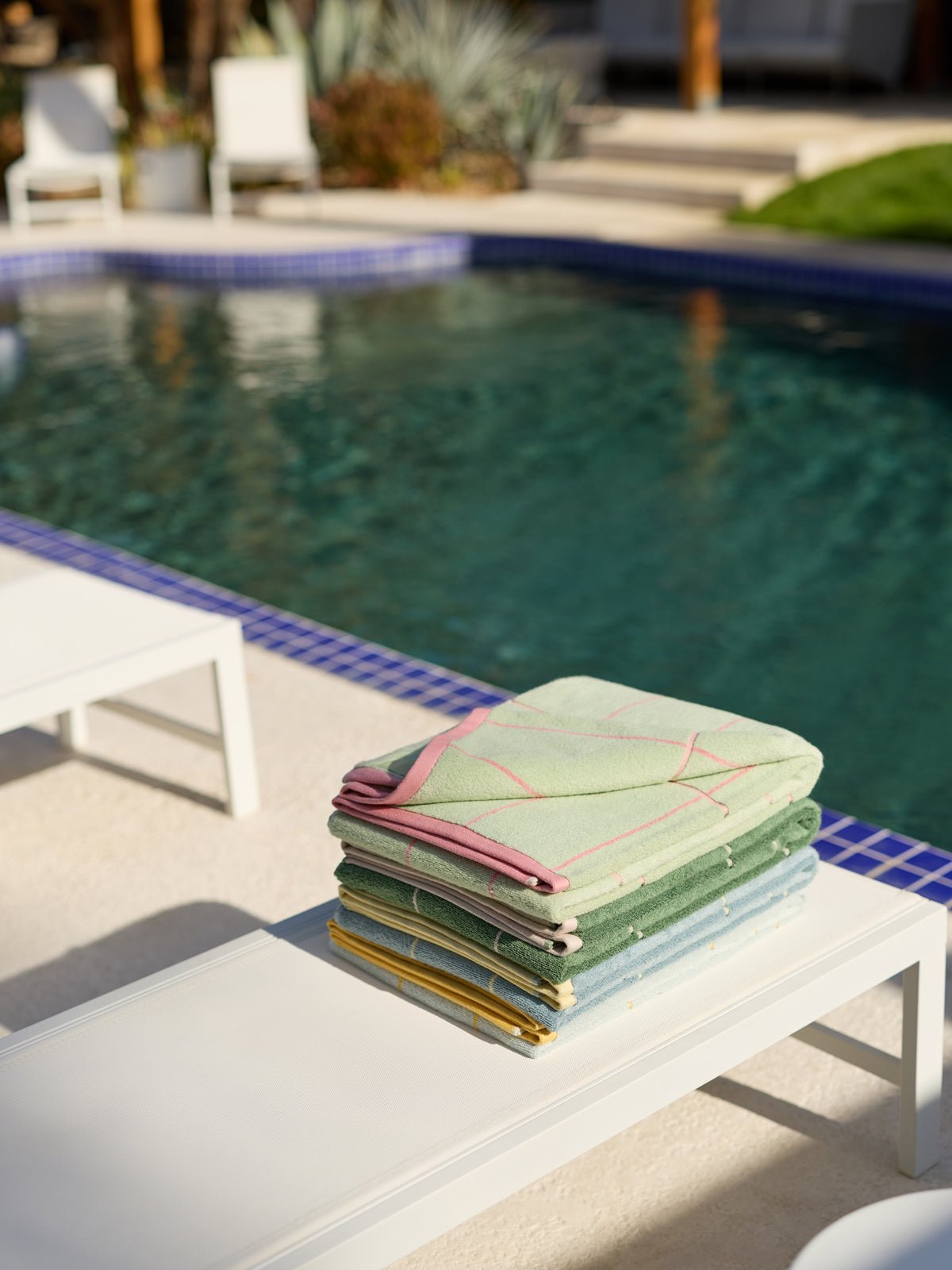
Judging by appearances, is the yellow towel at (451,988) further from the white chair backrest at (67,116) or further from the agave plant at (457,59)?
the agave plant at (457,59)

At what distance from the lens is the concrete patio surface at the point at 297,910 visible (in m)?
2.29

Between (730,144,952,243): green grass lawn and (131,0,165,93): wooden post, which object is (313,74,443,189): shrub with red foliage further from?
(730,144,952,243): green grass lawn

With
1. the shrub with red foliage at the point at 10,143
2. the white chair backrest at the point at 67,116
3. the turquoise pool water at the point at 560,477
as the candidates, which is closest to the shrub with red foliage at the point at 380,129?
the white chair backrest at the point at 67,116

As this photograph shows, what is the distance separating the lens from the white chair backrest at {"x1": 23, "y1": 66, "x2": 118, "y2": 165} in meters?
12.2

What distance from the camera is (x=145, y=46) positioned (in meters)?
14.0

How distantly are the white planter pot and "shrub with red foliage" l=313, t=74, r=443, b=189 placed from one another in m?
1.05

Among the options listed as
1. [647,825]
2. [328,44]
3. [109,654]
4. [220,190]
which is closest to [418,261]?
[220,190]

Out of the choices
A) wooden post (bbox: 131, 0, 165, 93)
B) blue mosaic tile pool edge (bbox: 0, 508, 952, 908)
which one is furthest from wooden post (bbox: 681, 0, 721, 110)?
blue mosaic tile pool edge (bbox: 0, 508, 952, 908)

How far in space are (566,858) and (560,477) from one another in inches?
187

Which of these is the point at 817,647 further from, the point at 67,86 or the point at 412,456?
the point at 67,86

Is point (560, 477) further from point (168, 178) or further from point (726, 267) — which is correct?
point (168, 178)

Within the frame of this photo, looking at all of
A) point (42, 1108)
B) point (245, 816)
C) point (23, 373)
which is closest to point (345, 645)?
point (245, 816)

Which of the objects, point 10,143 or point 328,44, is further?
Answer: point 328,44

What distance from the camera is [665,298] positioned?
9.72 meters
